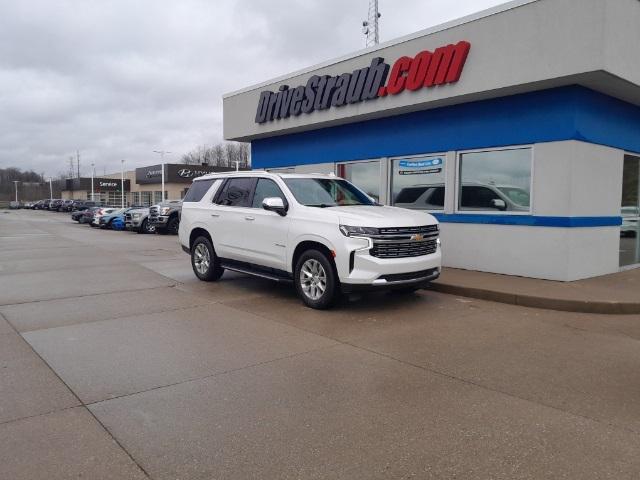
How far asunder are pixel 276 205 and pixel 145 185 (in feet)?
215

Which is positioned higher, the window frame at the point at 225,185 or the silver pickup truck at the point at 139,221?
the window frame at the point at 225,185

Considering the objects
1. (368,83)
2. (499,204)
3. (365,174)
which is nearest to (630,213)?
(499,204)

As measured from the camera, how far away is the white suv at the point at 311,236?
23.5ft

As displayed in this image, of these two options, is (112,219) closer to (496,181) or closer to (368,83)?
(368,83)

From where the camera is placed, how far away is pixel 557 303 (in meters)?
7.65

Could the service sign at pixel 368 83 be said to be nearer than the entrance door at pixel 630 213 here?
Yes

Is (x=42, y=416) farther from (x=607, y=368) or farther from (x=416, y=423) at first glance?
(x=607, y=368)

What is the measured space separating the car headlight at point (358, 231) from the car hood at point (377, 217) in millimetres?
55

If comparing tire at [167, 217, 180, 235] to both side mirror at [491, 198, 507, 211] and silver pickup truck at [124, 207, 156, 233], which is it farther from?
side mirror at [491, 198, 507, 211]

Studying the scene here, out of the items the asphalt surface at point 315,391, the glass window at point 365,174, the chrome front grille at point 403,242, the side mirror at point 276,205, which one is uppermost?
the glass window at point 365,174

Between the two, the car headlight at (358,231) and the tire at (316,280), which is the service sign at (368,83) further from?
the tire at (316,280)

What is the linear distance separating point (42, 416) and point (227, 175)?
6.52 meters

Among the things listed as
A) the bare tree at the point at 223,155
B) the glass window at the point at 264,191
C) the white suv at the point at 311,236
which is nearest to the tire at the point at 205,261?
the white suv at the point at 311,236

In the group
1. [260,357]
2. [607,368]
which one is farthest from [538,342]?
[260,357]
